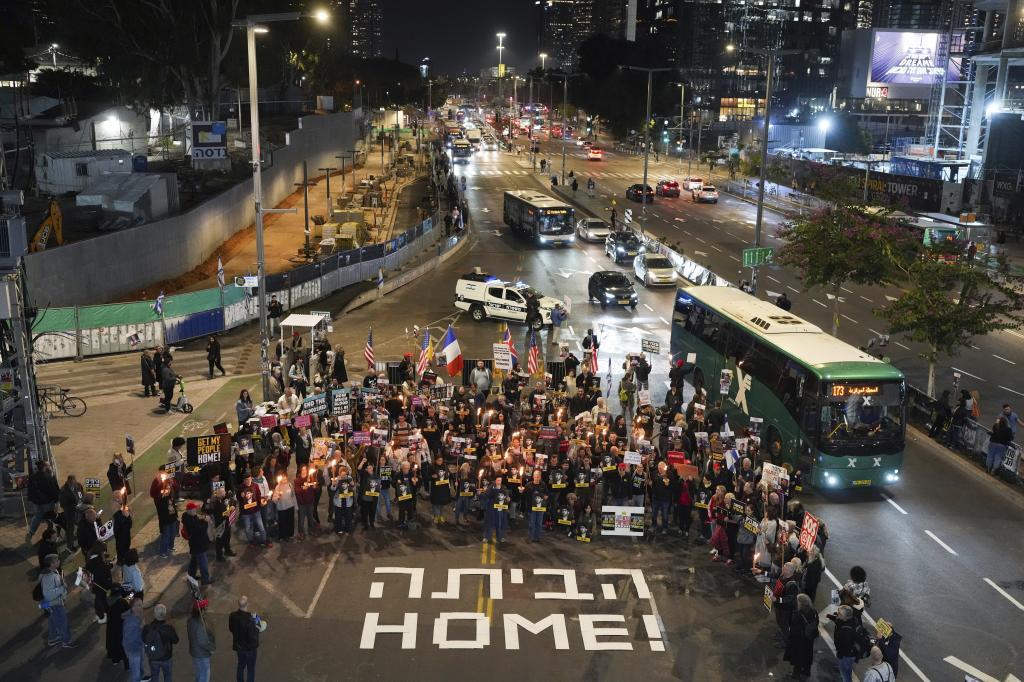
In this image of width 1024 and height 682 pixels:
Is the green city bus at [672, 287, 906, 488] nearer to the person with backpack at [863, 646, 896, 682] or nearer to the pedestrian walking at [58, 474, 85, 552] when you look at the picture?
the person with backpack at [863, 646, 896, 682]

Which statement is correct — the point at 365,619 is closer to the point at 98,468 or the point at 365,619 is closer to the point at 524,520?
the point at 524,520

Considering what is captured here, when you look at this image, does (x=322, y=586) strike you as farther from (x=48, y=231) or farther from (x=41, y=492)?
(x=48, y=231)

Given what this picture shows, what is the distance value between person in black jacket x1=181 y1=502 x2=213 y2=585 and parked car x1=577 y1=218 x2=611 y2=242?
138ft

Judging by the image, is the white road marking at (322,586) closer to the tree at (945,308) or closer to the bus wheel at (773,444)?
A: the bus wheel at (773,444)

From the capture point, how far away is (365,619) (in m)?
15.2

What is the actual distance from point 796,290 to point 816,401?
2497 cm

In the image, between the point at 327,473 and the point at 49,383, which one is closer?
the point at 327,473

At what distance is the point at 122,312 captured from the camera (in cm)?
3147

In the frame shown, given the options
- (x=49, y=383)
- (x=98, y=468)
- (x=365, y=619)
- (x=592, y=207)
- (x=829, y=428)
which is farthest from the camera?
(x=592, y=207)

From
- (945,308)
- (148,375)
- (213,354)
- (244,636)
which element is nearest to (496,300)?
(213,354)

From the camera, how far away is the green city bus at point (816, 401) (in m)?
20.4

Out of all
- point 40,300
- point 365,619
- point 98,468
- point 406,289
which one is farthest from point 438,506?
point 406,289

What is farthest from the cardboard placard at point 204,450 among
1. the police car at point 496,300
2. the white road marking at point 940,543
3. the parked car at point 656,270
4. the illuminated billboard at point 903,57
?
the illuminated billboard at point 903,57

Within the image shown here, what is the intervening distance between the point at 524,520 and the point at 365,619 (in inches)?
196
